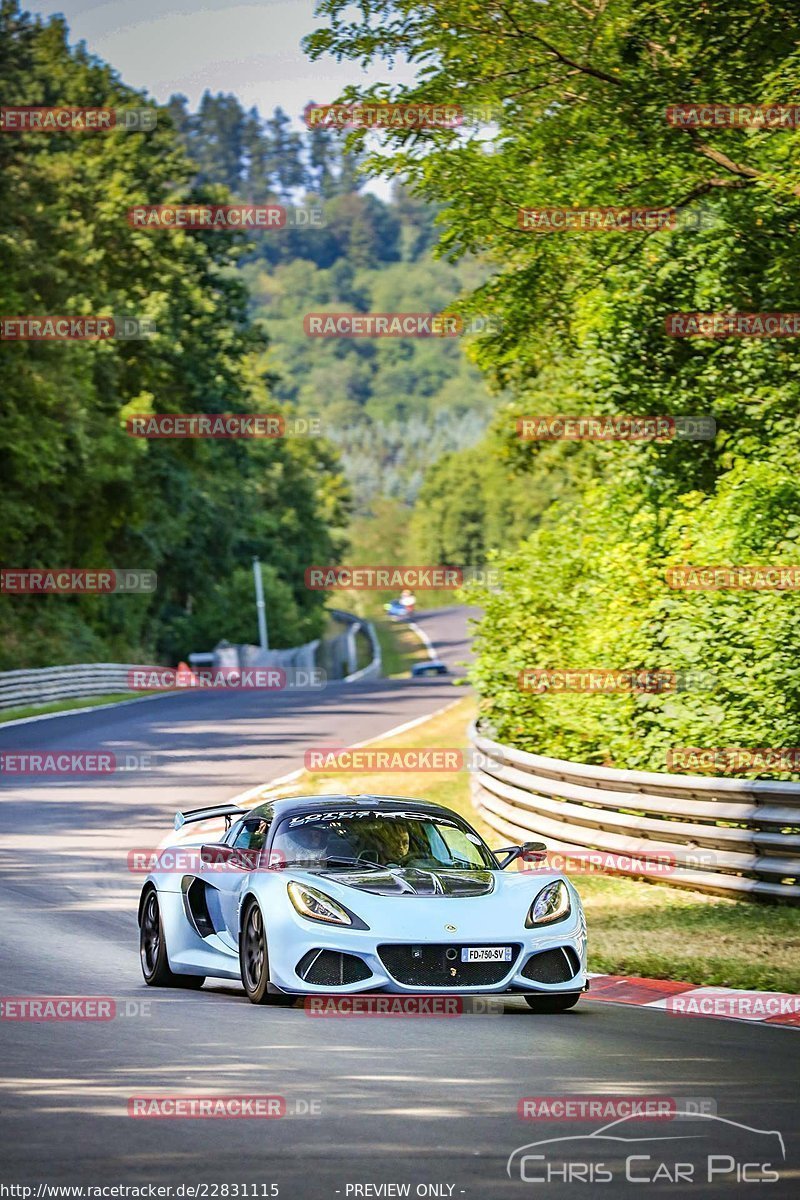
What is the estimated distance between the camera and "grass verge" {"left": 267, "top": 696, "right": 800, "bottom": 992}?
1119 cm

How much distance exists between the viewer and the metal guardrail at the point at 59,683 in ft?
142

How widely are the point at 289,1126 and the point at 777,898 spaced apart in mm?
7386

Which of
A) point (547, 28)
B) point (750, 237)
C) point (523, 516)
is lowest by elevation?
point (523, 516)

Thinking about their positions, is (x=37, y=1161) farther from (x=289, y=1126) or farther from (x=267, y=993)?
(x=267, y=993)

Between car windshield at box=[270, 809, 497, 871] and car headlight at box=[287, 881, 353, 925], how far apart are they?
484mm

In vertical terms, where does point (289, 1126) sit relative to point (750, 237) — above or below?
below

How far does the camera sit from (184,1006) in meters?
10.1

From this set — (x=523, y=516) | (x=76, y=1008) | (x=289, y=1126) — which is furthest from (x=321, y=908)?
(x=523, y=516)

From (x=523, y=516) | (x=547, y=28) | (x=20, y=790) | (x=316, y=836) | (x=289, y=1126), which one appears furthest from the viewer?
(x=523, y=516)

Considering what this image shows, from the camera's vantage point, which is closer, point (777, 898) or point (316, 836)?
point (316, 836)
